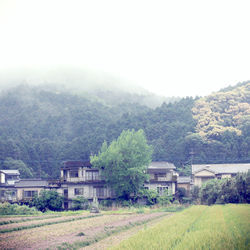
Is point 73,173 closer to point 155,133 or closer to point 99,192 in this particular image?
point 99,192

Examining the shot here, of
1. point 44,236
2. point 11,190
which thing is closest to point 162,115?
point 11,190

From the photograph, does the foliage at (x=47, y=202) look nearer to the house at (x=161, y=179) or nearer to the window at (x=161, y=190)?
the house at (x=161, y=179)

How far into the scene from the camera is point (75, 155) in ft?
210

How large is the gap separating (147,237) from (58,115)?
7687 centimetres

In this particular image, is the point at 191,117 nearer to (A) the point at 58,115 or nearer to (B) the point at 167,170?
(B) the point at 167,170

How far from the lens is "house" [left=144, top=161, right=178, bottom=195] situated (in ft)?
127

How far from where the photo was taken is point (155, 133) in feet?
206

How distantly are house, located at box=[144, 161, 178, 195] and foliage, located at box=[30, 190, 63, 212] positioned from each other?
29.8ft

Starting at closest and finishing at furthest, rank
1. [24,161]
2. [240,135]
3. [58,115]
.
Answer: [240,135]
[24,161]
[58,115]

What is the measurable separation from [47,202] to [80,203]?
3.19m

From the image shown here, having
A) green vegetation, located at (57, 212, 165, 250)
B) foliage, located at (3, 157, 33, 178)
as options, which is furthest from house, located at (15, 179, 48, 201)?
green vegetation, located at (57, 212, 165, 250)

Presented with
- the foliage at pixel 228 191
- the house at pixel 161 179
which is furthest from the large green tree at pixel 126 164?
the foliage at pixel 228 191

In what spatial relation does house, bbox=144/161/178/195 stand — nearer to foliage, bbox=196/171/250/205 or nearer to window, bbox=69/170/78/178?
foliage, bbox=196/171/250/205

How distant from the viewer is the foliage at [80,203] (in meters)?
36.0
